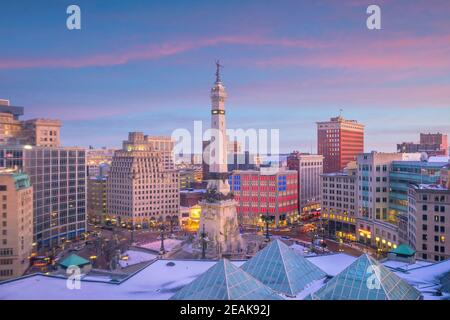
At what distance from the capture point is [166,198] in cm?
9594

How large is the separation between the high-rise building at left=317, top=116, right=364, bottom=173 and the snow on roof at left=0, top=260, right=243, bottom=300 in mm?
100360

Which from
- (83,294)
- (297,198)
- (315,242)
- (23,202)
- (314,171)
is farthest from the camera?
(314,171)

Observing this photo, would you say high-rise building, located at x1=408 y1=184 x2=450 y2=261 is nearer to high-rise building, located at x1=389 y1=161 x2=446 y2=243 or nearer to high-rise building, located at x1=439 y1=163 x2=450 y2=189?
high-rise building, located at x1=439 y1=163 x2=450 y2=189

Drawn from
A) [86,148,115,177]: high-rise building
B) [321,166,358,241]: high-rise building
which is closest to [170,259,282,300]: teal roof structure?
[321,166,358,241]: high-rise building

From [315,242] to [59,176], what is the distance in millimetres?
48387

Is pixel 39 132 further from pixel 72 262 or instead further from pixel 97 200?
pixel 72 262

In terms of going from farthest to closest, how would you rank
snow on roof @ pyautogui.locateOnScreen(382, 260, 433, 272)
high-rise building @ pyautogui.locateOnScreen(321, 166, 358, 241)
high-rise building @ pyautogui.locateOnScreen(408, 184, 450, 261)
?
high-rise building @ pyautogui.locateOnScreen(321, 166, 358, 241) < high-rise building @ pyautogui.locateOnScreen(408, 184, 450, 261) < snow on roof @ pyautogui.locateOnScreen(382, 260, 433, 272)

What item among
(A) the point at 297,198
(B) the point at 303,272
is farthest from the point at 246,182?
(B) the point at 303,272

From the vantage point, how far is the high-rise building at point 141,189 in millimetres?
91188

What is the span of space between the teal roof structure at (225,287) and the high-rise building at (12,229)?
38.4 meters

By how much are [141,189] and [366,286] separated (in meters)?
74.3

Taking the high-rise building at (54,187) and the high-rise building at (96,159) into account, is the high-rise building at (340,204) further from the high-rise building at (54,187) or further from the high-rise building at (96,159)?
the high-rise building at (96,159)

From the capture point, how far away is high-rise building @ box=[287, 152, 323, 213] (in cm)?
10588

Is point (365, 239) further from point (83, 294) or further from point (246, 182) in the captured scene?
point (83, 294)
